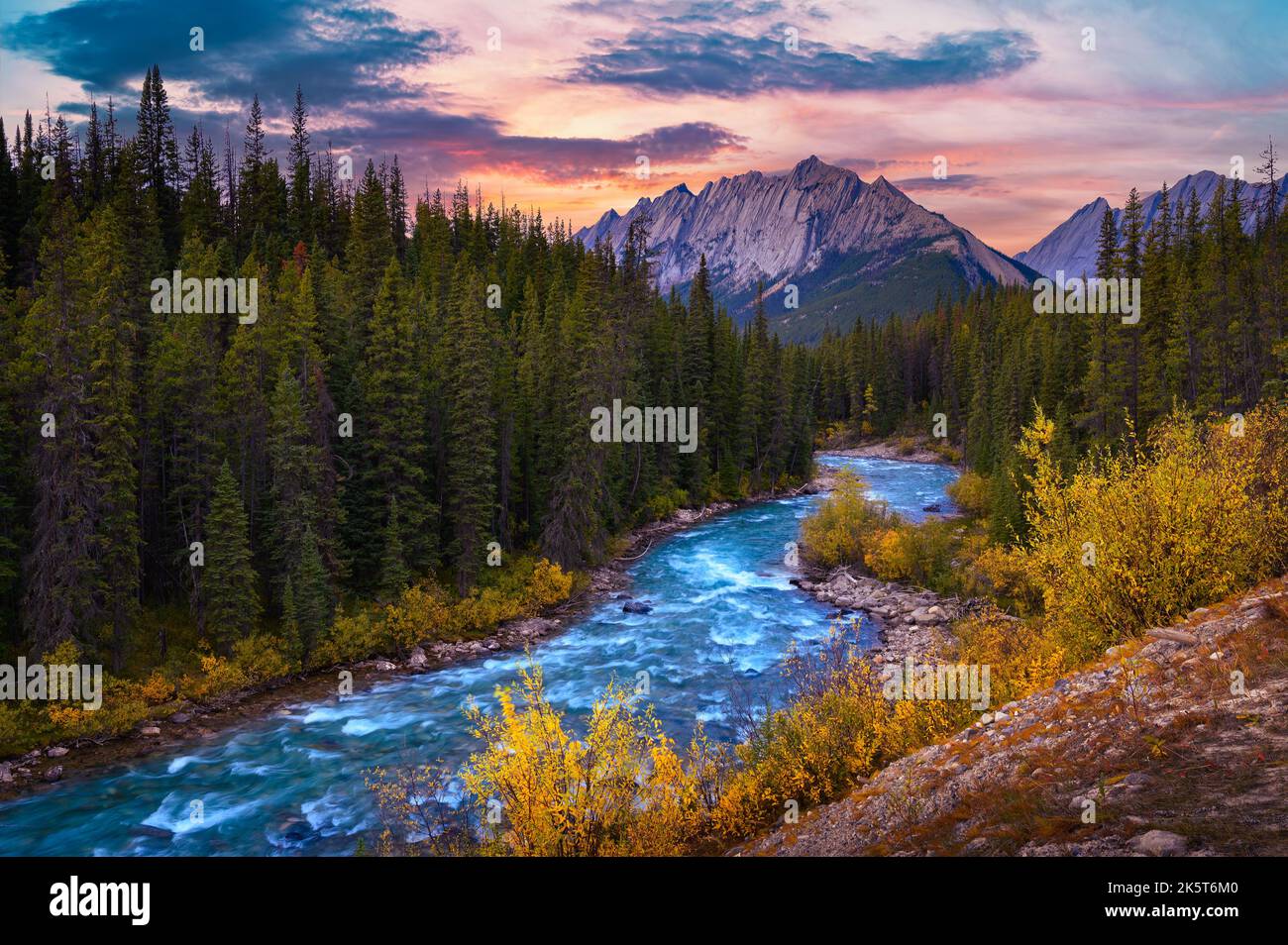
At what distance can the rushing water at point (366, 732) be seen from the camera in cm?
2058

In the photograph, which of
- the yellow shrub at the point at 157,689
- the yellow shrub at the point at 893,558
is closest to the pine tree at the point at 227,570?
the yellow shrub at the point at 157,689

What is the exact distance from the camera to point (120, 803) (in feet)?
72.2

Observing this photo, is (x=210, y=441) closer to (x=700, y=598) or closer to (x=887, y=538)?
(x=700, y=598)

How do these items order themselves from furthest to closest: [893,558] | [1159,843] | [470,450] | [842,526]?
[842,526], [893,558], [470,450], [1159,843]

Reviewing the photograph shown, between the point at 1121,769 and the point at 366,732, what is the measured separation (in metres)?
25.0

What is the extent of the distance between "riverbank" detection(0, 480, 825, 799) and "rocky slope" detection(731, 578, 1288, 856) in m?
9.95

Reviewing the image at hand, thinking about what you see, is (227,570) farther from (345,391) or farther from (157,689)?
(345,391)

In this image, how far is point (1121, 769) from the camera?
915cm

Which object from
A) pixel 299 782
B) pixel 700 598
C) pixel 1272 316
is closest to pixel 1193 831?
pixel 299 782

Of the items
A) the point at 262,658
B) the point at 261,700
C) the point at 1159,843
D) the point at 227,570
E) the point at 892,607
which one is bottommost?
the point at 261,700

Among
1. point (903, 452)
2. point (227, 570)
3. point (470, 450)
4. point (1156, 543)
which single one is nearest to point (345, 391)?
point (470, 450)

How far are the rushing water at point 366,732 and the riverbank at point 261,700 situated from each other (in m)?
0.75

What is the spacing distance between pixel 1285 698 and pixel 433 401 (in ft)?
136

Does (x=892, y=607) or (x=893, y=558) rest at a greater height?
(x=893, y=558)
